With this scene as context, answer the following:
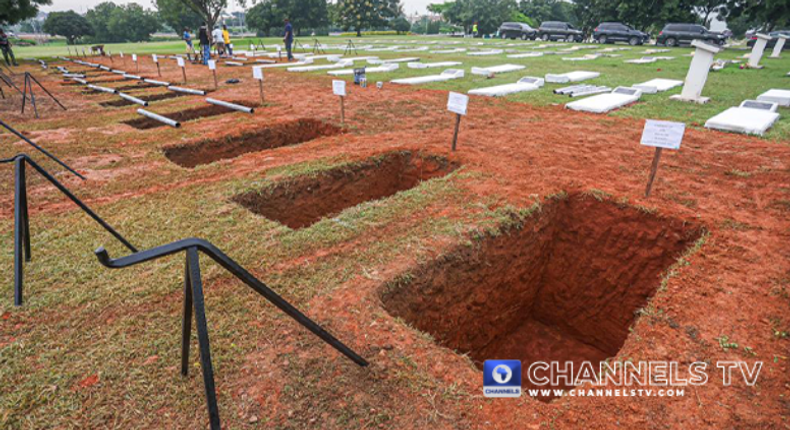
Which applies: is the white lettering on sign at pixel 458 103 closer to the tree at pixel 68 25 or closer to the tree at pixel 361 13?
the tree at pixel 361 13

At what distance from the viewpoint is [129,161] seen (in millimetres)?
5754

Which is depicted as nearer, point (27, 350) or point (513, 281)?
point (27, 350)

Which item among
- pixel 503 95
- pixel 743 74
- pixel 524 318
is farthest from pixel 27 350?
pixel 743 74

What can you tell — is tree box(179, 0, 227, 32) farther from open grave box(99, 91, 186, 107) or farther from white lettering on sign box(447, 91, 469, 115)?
white lettering on sign box(447, 91, 469, 115)

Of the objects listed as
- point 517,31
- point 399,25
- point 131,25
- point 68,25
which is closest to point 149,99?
point 517,31

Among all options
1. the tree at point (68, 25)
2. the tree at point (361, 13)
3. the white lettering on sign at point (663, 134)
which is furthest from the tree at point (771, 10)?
the tree at point (68, 25)

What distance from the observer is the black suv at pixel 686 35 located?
25828mm

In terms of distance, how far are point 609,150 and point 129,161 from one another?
737cm

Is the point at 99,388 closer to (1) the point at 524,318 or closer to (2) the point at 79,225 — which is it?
(2) the point at 79,225

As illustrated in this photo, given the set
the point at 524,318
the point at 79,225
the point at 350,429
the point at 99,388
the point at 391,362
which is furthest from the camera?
the point at 524,318

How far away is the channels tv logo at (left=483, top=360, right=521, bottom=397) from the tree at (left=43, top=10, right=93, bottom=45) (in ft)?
218

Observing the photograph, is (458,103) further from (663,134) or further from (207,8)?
(207,8)

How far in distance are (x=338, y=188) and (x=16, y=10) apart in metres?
28.0

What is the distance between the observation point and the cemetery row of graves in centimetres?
210
